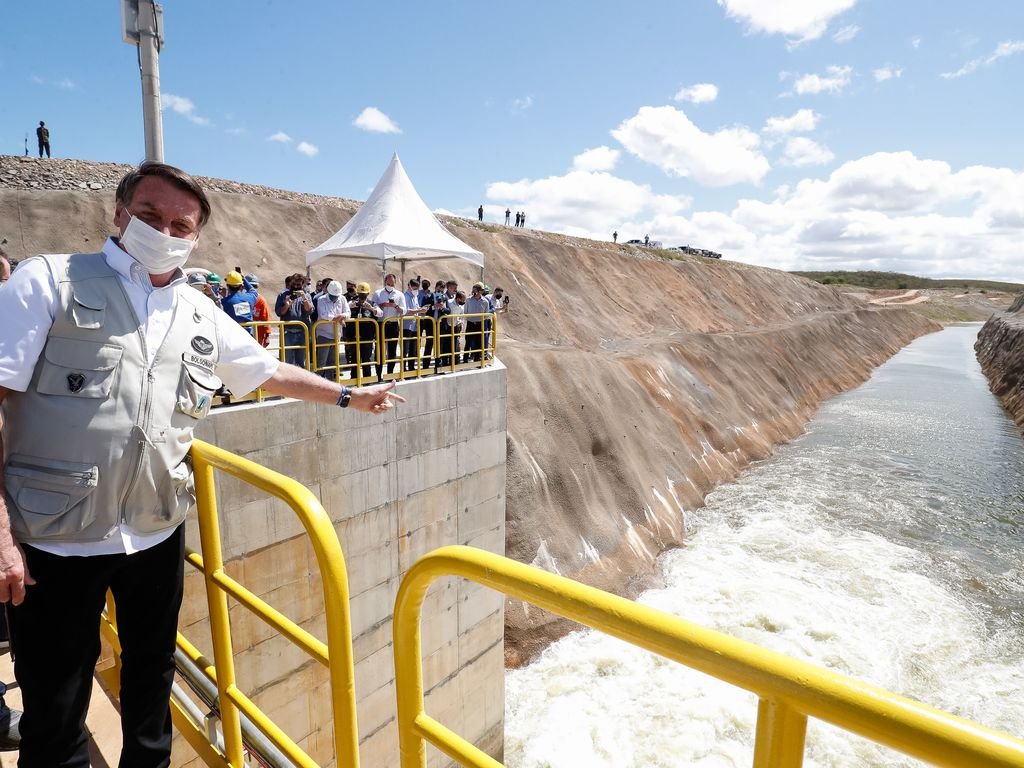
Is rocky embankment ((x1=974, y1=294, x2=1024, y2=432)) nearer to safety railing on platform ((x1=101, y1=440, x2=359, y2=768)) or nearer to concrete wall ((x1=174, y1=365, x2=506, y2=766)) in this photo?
concrete wall ((x1=174, y1=365, x2=506, y2=766))

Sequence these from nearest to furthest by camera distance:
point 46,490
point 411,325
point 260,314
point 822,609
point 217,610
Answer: point 46,490, point 217,610, point 260,314, point 411,325, point 822,609

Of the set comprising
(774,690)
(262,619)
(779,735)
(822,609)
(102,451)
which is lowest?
(822,609)

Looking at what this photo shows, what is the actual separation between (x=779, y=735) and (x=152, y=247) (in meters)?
2.72

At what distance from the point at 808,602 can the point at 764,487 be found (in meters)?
7.95

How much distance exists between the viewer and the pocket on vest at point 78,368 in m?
2.08

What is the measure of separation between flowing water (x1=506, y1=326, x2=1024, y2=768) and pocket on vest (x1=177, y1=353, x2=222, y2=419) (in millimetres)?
10294

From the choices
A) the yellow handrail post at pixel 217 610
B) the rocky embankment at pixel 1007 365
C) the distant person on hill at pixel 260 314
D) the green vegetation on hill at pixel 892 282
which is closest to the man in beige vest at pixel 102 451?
the yellow handrail post at pixel 217 610

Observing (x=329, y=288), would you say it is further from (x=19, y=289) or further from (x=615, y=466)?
(x=615, y=466)

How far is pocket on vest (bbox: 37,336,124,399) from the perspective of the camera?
208 centimetres

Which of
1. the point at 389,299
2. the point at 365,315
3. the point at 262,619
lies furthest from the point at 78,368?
the point at 389,299

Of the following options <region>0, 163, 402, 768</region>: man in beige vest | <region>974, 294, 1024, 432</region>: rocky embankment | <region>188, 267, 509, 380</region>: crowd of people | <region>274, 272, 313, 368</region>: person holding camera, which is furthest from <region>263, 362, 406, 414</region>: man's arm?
<region>974, 294, 1024, 432</region>: rocky embankment

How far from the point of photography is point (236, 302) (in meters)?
7.39

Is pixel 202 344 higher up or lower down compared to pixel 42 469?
higher up

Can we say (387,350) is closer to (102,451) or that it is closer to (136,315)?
(136,315)
